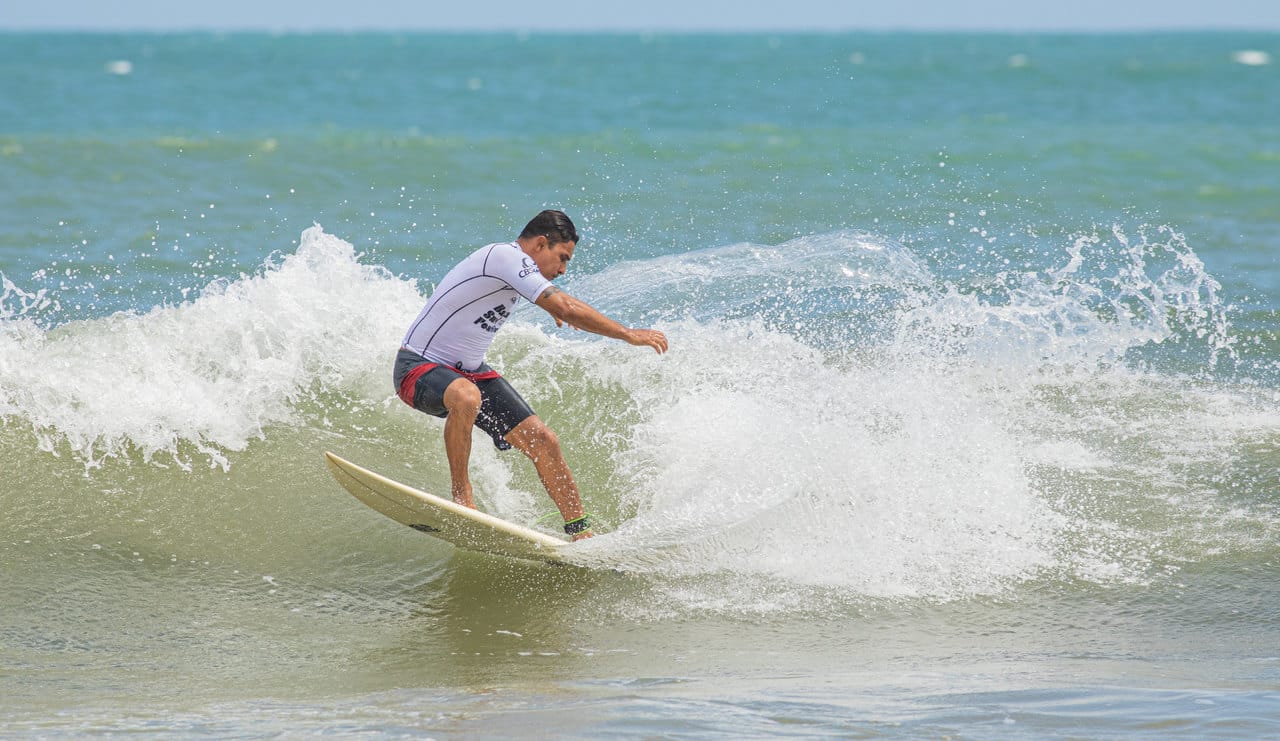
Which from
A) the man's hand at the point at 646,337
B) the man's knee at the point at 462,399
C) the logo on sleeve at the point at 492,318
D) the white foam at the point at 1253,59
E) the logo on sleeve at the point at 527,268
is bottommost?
the man's knee at the point at 462,399

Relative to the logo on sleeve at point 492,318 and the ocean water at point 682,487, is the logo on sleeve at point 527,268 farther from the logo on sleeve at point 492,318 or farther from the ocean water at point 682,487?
the ocean water at point 682,487

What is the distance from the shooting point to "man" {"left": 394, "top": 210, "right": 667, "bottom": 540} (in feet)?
18.9

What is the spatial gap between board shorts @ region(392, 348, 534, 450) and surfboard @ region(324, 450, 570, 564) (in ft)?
1.24

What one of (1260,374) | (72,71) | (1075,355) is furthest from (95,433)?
(72,71)

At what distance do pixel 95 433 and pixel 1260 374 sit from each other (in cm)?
772

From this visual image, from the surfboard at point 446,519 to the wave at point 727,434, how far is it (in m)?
0.25

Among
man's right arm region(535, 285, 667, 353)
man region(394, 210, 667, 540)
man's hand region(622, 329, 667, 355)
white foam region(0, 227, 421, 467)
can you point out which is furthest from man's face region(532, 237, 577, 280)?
white foam region(0, 227, 421, 467)

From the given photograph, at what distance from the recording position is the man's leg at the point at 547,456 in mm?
5938

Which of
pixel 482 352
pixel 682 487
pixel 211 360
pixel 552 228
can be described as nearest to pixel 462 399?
pixel 482 352

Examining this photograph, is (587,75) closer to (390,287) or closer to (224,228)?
(224,228)

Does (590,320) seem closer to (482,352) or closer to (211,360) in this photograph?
(482,352)

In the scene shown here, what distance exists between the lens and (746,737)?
4105mm

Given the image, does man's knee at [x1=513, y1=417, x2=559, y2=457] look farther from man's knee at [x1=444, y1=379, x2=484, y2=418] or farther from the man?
man's knee at [x1=444, y1=379, x2=484, y2=418]

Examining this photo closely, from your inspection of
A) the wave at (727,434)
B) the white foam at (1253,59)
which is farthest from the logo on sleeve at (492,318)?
the white foam at (1253,59)
